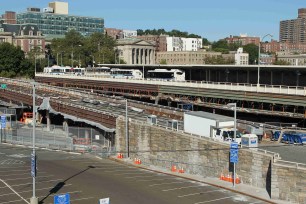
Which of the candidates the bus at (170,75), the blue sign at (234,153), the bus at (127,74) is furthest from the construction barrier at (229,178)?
the bus at (127,74)

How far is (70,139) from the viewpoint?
5872 centimetres

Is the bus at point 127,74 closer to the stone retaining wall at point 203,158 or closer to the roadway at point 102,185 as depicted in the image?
the stone retaining wall at point 203,158

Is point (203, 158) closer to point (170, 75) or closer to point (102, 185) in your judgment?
point (102, 185)

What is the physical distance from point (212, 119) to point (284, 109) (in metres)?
22.0

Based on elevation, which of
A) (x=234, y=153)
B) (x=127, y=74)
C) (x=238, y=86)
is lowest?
(x=234, y=153)

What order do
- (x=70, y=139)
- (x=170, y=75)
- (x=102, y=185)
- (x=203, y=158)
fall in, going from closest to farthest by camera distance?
(x=102, y=185), (x=203, y=158), (x=70, y=139), (x=170, y=75)

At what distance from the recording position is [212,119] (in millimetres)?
43156

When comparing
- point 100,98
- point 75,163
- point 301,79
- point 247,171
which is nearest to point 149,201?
point 247,171

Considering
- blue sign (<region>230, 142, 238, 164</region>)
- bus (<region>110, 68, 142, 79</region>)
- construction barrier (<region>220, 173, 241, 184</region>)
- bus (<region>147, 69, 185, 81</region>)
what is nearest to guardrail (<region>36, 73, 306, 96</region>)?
bus (<region>110, 68, 142, 79</region>)

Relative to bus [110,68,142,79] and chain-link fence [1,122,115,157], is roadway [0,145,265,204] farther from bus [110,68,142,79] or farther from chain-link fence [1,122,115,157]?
bus [110,68,142,79]

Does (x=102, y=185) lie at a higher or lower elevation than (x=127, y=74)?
lower

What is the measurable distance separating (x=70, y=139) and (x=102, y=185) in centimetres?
2411

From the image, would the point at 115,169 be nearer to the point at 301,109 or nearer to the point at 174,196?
the point at 174,196

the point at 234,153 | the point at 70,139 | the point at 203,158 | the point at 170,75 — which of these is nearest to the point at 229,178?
the point at 234,153
